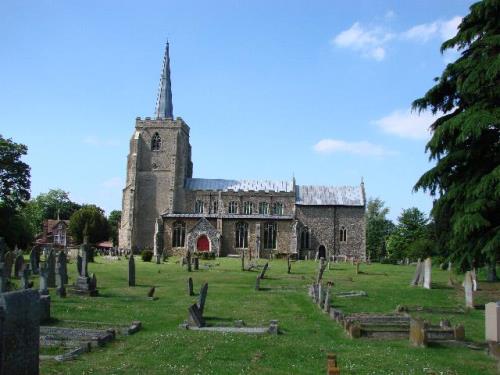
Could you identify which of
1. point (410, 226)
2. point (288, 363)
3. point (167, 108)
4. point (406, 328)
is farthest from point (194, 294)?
point (410, 226)

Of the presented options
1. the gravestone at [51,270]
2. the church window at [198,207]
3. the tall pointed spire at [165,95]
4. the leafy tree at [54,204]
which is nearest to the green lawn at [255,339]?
the gravestone at [51,270]

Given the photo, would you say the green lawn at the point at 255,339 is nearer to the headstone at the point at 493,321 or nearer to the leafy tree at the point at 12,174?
the headstone at the point at 493,321

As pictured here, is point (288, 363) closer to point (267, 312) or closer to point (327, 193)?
point (267, 312)

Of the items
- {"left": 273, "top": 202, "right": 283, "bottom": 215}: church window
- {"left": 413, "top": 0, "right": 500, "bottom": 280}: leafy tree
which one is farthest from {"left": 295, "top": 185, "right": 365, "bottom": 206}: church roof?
{"left": 413, "top": 0, "right": 500, "bottom": 280}: leafy tree

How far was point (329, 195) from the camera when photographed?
6016cm

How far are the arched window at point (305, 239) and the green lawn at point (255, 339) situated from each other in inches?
1318

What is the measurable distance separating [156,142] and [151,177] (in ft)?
13.2

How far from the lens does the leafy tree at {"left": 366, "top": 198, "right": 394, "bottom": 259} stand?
83.4 m

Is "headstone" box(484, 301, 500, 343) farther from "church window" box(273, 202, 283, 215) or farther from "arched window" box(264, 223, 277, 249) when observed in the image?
"church window" box(273, 202, 283, 215)

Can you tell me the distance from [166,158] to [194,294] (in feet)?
135

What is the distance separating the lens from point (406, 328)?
40.8ft

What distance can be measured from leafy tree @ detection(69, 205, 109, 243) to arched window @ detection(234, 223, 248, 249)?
19827 millimetres

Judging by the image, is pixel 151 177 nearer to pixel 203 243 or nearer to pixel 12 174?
pixel 203 243

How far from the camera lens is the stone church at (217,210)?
56.9m
